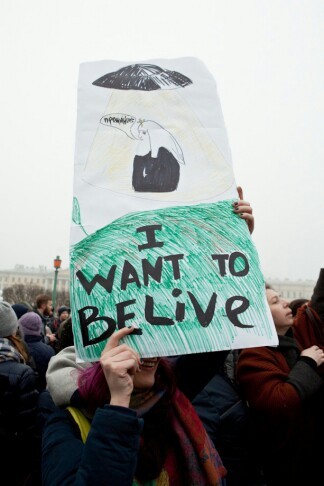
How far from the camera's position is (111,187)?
1552 mm

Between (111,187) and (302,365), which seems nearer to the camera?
(111,187)

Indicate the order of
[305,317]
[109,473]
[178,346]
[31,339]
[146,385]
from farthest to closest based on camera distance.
Answer: [31,339], [305,317], [146,385], [178,346], [109,473]

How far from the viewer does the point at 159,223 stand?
1486 millimetres

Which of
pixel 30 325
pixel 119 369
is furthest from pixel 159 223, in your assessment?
pixel 30 325

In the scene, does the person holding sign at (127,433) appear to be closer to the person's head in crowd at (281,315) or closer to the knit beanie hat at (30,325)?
the person's head in crowd at (281,315)

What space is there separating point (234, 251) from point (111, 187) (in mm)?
513

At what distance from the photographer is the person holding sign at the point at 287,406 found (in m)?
2.15

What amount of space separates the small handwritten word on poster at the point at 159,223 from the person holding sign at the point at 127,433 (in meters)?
0.13

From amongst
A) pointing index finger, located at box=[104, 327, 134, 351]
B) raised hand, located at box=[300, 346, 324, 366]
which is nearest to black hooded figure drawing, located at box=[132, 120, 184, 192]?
pointing index finger, located at box=[104, 327, 134, 351]

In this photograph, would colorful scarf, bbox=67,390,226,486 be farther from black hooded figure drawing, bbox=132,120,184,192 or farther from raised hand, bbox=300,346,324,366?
raised hand, bbox=300,346,324,366

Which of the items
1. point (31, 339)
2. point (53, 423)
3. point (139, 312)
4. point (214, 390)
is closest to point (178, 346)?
point (139, 312)

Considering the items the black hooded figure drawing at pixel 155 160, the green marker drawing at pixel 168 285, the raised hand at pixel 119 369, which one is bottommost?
the raised hand at pixel 119 369

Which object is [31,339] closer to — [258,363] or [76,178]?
[258,363]

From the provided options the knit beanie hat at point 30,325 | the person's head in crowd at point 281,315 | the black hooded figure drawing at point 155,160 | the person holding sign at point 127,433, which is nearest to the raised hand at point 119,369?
the person holding sign at point 127,433
